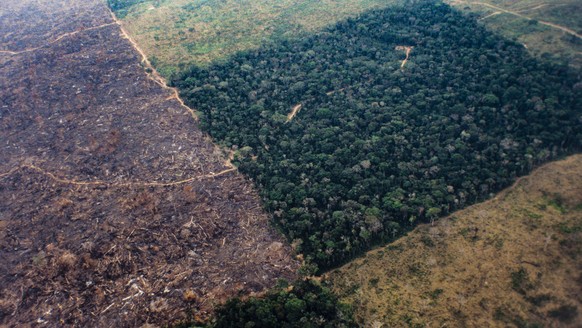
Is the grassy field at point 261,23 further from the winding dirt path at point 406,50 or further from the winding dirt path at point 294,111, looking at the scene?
the winding dirt path at point 294,111

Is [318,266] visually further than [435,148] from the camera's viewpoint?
No

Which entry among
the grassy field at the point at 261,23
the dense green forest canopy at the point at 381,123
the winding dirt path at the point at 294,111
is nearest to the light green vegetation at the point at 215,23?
the grassy field at the point at 261,23

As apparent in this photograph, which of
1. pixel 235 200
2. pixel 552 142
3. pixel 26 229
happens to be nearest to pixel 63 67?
pixel 26 229

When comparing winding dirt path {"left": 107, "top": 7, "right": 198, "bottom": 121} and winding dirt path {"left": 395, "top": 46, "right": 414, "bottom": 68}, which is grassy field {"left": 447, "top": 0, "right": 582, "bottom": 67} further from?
winding dirt path {"left": 107, "top": 7, "right": 198, "bottom": 121}

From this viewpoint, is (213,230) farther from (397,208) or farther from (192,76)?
(192,76)

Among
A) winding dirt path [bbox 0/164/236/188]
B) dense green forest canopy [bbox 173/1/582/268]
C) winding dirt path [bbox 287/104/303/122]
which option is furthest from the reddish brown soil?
winding dirt path [bbox 287/104/303/122]

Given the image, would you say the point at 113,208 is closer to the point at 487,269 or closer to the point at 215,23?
the point at 487,269

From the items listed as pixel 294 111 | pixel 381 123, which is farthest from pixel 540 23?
pixel 294 111
